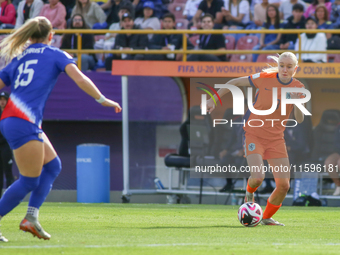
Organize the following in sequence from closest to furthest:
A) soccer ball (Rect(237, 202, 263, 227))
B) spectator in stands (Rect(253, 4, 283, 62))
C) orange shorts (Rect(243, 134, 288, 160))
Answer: soccer ball (Rect(237, 202, 263, 227))
orange shorts (Rect(243, 134, 288, 160))
spectator in stands (Rect(253, 4, 283, 62))

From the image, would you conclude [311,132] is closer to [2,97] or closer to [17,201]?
[2,97]

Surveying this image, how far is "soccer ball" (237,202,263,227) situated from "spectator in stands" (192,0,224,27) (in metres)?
8.84

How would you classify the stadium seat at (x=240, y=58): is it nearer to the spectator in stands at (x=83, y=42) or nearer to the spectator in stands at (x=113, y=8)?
the spectator in stands at (x=113, y=8)

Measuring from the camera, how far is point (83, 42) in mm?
13406

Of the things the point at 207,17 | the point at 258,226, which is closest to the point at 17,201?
Result: the point at 258,226

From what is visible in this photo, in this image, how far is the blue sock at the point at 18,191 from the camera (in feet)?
16.1

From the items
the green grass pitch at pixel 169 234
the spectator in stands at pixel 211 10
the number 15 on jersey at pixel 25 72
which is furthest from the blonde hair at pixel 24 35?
the spectator in stands at pixel 211 10

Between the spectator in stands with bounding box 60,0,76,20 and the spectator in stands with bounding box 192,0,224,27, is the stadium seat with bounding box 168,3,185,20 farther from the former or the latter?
the spectator in stands with bounding box 60,0,76,20

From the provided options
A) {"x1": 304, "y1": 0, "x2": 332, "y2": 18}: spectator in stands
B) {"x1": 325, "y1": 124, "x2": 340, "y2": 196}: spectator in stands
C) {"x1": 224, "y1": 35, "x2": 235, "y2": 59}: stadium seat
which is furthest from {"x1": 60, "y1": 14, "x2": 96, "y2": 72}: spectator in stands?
A: {"x1": 325, "y1": 124, "x2": 340, "y2": 196}: spectator in stands

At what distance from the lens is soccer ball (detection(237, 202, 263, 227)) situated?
6895 mm

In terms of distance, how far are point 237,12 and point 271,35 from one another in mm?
1735

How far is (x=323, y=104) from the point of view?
44.1ft

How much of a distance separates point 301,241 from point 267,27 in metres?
9.39

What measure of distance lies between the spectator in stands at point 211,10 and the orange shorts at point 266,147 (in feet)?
27.4
